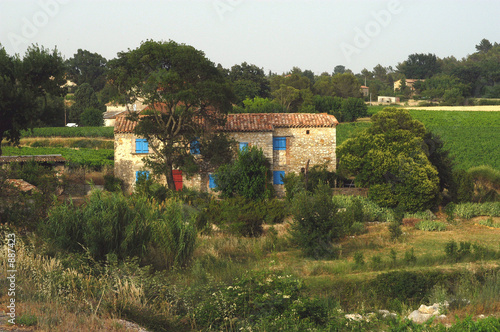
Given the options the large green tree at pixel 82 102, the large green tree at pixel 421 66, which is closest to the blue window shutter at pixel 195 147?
the large green tree at pixel 82 102

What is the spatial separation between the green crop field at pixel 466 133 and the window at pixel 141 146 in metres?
11.0

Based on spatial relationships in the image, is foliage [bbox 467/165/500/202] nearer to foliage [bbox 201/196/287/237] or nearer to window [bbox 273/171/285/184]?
window [bbox 273/171/285/184]

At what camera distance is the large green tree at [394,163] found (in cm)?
2202

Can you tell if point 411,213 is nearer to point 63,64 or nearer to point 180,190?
point 180,190

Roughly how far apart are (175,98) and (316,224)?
38.2 feet

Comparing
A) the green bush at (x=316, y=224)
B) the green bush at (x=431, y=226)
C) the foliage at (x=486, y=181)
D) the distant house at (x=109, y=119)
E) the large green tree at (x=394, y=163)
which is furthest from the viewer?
the distant house at (x=109, y=119)

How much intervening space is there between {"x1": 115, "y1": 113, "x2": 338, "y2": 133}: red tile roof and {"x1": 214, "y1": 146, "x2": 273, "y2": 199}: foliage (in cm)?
189

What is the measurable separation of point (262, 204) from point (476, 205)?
31.9 ft

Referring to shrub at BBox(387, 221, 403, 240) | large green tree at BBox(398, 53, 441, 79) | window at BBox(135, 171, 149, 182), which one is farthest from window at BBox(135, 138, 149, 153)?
large green tree at BBox(398, 53, 441, 79)

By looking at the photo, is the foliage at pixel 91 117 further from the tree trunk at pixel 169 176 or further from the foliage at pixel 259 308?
the foliage at pixel 259 308

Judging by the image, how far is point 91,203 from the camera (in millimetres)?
11281

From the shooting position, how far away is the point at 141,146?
26.5 metres

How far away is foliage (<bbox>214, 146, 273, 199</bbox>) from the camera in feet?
81.1

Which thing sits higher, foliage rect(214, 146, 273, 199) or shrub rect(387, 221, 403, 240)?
foliage rect(214, 146, 273, 199)
